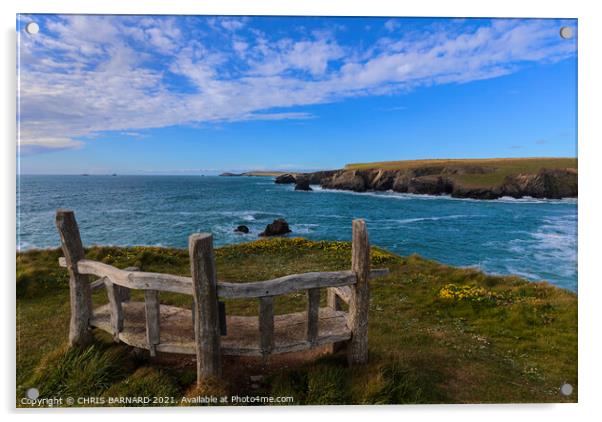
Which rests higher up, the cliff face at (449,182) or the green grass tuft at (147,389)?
the cliff face at (449,182)

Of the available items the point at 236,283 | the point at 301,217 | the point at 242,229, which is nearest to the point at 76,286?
the point at 236,283

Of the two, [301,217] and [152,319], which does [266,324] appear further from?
[301,217]

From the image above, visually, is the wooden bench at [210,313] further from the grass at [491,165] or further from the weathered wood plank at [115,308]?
the grass at [491,165]

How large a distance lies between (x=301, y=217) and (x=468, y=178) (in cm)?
739

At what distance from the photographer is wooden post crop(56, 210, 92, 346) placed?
4770 millimetres

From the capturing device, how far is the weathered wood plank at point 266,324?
431 centimetres

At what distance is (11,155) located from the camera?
523 centimetres

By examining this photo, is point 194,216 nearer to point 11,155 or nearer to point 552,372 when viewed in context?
point 11,155

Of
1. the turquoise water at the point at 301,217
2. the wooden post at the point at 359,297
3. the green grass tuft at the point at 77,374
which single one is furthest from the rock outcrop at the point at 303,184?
the green grass tuft at the point at 77,374

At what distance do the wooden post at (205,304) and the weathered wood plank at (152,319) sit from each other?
707 mm

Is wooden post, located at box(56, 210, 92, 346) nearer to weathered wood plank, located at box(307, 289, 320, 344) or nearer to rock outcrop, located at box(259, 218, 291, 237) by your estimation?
weathered wood plank, located at box(307, 289, 320, 344)

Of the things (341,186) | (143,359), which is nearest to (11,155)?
(143,359)

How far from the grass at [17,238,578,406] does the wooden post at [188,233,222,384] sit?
1.20ft

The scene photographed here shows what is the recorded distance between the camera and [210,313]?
4148mm
